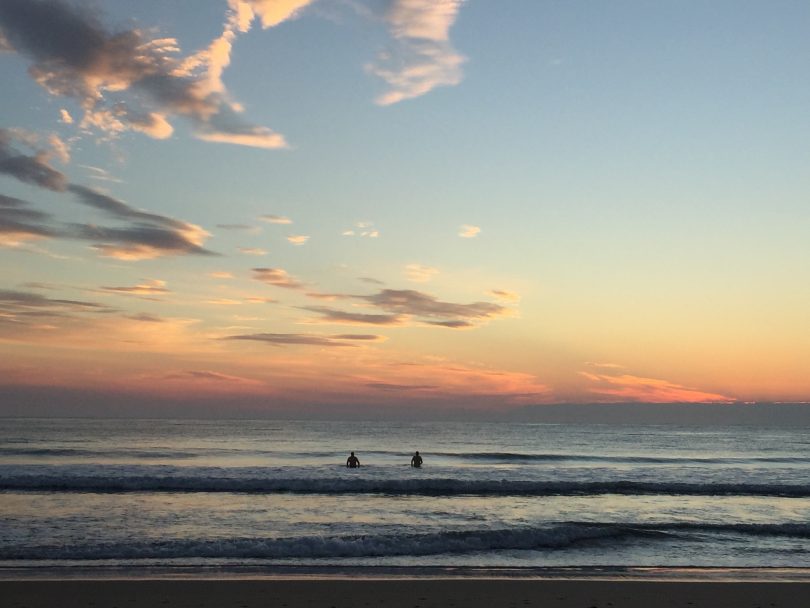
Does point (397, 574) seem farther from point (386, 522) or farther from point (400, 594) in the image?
point (386, 522)

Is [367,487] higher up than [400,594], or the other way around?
[400,594]

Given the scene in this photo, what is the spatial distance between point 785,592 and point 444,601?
23.4ft

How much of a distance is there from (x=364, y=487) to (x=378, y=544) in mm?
14486

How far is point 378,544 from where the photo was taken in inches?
715

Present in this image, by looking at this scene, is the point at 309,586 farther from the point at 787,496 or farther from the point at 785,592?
the point at 787,496

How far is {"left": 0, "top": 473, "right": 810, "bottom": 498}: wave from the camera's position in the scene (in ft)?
102

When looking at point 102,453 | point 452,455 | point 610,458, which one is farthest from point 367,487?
point 610,458

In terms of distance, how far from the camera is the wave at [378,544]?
16.6 meters

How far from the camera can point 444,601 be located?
11938 mm

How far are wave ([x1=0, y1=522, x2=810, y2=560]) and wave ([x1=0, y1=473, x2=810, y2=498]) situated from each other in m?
10.5

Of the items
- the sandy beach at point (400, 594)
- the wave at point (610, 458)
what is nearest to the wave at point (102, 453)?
the wave at point (610, 458)

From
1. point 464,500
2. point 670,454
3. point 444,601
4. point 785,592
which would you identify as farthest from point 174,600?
point 670,454

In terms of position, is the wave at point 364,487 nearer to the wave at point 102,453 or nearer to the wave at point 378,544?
the wave at point 378,544

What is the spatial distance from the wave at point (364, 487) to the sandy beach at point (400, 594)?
17.8 m
